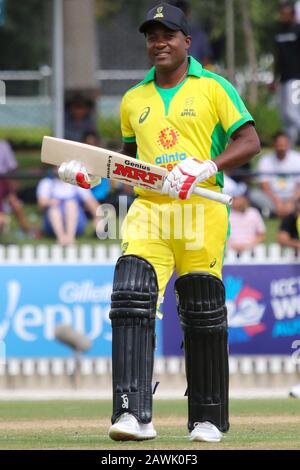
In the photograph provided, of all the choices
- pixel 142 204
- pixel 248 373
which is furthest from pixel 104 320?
pixel 142 204

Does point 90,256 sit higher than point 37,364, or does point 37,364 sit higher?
point 90,256

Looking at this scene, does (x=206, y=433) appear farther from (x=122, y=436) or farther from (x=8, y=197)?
(x=8, y=197)

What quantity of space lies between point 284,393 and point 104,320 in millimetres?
1958

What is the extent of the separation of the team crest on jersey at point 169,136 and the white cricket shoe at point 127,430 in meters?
1.46

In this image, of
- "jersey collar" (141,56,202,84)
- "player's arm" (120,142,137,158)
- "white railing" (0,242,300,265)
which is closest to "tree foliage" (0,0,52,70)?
"white railing" (0,242,300,265)

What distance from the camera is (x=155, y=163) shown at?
23.6ft

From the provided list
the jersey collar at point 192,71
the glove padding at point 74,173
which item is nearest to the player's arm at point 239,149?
the jersey collar at point 192,71

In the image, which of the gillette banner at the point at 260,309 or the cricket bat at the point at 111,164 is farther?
the gillette banner at the point at 260,309

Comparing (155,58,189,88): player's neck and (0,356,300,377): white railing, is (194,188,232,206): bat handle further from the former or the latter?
(0,356,300,377): white railing

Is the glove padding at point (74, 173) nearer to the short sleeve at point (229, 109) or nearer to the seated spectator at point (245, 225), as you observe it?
the short sleeve at point (229, 109)

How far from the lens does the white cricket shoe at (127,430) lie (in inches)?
270

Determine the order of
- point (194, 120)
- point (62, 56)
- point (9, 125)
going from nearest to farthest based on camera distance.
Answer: point (194, 120) < point (62, 56) < point (9, 125)
